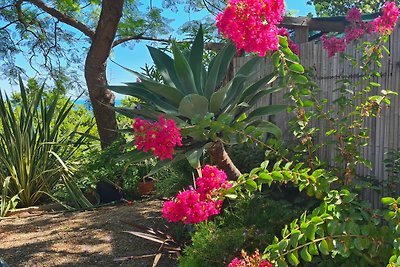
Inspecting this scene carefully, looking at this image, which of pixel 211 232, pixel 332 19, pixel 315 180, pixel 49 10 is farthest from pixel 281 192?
pixel 49 10

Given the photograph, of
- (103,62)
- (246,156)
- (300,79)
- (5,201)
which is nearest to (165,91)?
(246,156)

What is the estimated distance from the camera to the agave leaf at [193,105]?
3.68 metres

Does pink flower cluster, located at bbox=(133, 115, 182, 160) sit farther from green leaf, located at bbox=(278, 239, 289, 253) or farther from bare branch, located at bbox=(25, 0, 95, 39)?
bare branch, located at bbox=(25, 0, 95, 39)

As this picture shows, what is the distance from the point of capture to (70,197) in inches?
257

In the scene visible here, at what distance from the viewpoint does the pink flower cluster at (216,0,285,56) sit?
2535 mm

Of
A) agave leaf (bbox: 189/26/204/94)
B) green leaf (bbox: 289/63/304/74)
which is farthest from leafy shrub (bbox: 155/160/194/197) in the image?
green leaf (bbox: 289/63/304/74)

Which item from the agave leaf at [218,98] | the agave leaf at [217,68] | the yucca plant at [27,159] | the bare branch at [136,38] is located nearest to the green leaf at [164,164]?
the agave leaf at [218,98]

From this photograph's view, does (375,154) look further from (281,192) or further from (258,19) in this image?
(258,19)

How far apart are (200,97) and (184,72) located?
2.04 feet

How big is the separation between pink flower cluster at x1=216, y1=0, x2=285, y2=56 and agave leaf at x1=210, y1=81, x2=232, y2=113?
1.20 m

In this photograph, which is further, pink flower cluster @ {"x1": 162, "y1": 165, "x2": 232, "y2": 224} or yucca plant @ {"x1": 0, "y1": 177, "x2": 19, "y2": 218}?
yucca plant @ {"x1": 0, "y1": 177, "x2": 19, "y2": 218}

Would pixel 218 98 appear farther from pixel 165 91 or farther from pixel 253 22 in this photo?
pixel 253 22

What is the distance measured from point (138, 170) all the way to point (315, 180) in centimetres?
485

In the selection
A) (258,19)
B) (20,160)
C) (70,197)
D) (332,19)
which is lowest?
(70,197)
